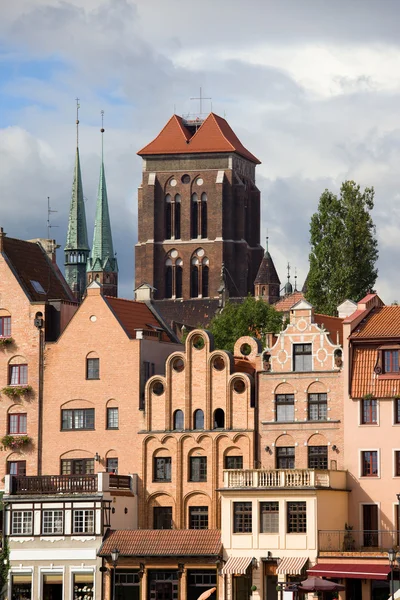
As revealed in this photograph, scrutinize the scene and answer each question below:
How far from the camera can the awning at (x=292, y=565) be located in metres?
92.0

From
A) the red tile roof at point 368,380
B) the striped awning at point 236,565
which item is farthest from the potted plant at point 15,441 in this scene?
the red tile roof at point 368,380

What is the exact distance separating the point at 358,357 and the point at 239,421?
7865mm

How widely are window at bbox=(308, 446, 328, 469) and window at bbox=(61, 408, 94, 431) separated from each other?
14.2 m

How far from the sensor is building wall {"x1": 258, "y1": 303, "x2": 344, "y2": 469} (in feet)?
317

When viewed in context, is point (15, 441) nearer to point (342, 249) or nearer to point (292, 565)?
point (292, 565)

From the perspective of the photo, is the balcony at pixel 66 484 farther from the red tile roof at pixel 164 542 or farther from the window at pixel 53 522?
the red tile roof at pixel 164 542

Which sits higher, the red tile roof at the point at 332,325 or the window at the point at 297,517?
the red tile roof at the point at 332,325

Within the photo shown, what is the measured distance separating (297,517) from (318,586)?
6.89 metres

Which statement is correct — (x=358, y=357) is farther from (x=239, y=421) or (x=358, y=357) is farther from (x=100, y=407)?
(x=100, y=407)

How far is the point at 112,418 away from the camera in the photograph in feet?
339

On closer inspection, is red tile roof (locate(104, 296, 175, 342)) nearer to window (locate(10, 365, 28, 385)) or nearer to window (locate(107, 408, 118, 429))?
window (locate(107, 408, 118, 429))

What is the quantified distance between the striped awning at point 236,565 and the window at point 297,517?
284cm

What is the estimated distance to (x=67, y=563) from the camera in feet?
320

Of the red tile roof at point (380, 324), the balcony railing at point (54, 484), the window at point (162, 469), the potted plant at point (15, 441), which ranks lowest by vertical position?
the balcony railing at point (54, 484)
